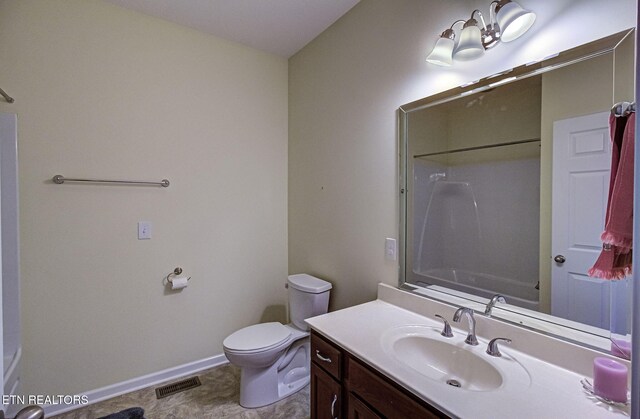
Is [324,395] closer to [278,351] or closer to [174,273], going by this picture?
[278,351]

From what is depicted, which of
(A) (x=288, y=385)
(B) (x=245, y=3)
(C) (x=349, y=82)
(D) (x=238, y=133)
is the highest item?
(B) (x=245, y=3)

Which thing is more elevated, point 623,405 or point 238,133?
point 238,133

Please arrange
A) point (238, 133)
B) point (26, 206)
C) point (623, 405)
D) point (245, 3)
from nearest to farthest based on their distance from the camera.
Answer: point (623, 405) < point (26, 206) < point (245, 3) < point (238, 133)

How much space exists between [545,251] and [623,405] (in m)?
0.49

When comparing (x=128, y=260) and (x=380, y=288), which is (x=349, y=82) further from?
(x=128, y=260)

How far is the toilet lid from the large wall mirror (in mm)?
881

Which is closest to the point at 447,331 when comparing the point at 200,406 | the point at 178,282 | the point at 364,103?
the point at 364,103

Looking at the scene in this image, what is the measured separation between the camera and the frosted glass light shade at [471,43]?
1.24m

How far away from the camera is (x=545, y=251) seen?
1122 mm

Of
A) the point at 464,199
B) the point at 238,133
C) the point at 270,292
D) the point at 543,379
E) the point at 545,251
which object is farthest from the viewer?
the point at 270,292

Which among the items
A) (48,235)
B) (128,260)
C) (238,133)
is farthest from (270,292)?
(48,235)

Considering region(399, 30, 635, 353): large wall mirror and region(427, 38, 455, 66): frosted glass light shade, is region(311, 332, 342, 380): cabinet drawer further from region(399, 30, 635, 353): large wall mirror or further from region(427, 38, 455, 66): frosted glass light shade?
region(427, 38, 455, 66): frosted glass light shade

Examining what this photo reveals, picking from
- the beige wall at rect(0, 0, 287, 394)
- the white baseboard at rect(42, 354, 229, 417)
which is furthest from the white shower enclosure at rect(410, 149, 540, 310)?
the white baseboard at rect(42, 354, 229, 417)

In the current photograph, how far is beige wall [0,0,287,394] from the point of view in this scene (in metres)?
1.74
